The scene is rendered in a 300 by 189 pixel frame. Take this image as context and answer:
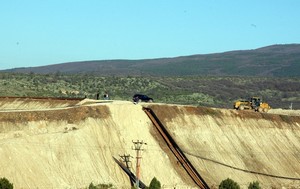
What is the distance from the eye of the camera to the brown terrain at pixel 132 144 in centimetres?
6172

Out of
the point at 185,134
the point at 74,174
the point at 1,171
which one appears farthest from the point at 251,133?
the point at 1,171

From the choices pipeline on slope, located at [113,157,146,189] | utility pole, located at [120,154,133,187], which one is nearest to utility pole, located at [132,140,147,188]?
pipeline on slope, located at [113,157,146,189]

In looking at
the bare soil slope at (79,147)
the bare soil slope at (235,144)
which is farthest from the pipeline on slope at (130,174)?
the bare soil slope at (235,144)

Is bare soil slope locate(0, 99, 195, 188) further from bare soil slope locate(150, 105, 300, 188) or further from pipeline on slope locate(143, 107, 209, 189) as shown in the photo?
bare soil slope locate(150, 105, 300, 188)

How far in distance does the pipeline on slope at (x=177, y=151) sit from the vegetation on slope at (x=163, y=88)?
43.4 metres

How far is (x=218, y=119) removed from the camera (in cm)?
8475

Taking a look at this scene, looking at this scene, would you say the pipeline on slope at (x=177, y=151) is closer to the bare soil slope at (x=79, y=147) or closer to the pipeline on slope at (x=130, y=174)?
the bare soil slope at (x=79, y=147)

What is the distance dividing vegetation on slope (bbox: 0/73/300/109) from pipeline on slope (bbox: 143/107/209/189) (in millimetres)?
43368

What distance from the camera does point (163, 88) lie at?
519 ft

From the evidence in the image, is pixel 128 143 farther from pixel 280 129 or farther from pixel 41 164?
pixel 280 129

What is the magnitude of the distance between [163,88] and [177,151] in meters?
84.8

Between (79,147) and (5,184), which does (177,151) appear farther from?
(5,184)

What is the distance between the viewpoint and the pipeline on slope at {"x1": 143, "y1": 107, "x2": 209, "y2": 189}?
2771 inches

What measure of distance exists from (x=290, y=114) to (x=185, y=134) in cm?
2619
